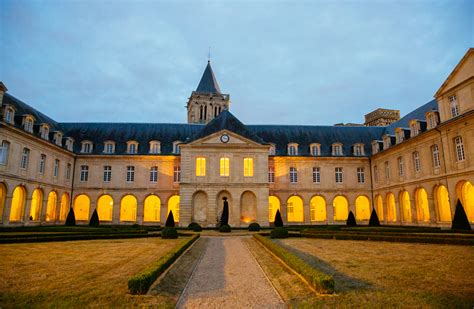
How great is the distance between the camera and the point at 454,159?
20.3m

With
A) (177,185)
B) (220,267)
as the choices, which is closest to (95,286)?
(220,267)

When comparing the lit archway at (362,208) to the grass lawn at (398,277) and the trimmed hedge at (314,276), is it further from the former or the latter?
the trimmed hedge at (314,276)

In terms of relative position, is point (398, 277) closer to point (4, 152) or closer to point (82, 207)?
point (4, 152)

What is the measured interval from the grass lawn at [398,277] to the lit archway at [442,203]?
41.8ft

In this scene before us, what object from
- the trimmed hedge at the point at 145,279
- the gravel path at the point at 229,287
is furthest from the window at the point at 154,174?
the trimmed hedge at the point at 145,279

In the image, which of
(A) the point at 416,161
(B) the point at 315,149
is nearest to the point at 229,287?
(A) the point at 416,161

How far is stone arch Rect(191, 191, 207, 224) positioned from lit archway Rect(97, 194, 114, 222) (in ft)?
32.5

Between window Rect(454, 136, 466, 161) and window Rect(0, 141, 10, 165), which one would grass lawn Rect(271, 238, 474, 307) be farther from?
window Rect(0, 141, 10, 165)

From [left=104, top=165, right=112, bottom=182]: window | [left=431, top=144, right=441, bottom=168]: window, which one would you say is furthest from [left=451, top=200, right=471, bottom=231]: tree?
[left=104, top=165, right=112, bottom=182]: window

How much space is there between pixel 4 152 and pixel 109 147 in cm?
1117

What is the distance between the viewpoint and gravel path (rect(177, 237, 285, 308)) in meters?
5.93

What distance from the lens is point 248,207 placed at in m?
28.1

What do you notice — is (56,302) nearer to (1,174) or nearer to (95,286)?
(95,286)

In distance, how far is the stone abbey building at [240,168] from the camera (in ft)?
70.7
